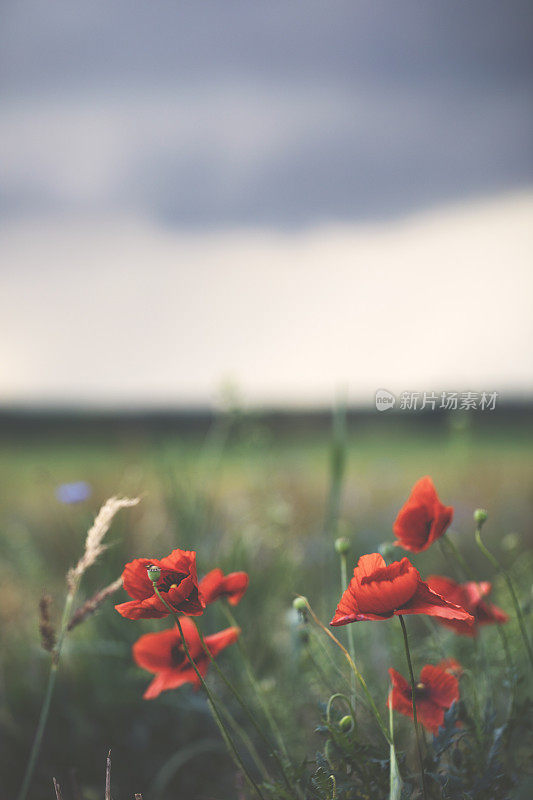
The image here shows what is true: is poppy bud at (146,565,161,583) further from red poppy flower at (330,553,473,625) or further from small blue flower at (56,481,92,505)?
small blue flower at (56,481,92,505)

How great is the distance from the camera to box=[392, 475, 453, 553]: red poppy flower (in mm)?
755

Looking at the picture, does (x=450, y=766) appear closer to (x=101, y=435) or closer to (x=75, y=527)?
(x=75, y=527)

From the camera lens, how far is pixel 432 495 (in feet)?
2.49

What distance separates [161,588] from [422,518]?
312mm

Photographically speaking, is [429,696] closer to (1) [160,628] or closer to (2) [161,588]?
(2) [161,588]

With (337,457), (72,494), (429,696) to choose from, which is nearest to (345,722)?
(429,696)

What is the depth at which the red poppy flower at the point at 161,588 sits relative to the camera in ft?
2.12

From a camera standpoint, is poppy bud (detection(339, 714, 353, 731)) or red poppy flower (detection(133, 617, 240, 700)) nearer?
poppy bud (detection(339, 714, 353, 731))

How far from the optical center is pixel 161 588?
686 millimetres

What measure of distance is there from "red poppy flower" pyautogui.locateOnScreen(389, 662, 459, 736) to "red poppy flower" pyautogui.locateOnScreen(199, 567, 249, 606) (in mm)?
198

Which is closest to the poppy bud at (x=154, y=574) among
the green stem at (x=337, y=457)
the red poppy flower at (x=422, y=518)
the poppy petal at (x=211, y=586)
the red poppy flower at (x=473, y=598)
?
the poppy petal at (x=211, y=586)

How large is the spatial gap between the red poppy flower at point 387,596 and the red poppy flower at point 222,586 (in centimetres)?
17

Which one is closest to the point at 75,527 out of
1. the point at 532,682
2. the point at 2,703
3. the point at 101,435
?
the point at 2,703

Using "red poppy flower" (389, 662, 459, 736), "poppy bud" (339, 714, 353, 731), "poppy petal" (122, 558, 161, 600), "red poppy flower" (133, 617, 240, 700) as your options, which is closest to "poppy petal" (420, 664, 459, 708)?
"red poppy flower" (389, 662, 459, 736)
